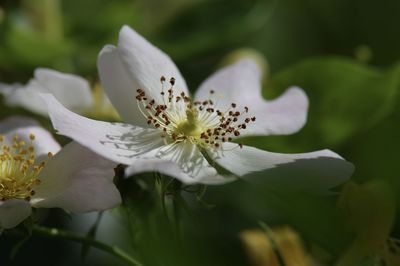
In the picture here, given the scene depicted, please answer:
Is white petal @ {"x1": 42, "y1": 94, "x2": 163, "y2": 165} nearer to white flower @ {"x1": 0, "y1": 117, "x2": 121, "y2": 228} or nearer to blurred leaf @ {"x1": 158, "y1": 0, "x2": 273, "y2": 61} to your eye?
white flower @ {"x1": 0, "y1": 117, "x2": 121, "y2": 228}

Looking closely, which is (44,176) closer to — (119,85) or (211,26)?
(119,85)

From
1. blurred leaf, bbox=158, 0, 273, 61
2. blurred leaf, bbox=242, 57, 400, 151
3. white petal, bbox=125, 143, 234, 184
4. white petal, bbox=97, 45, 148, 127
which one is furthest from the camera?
blurred leaf, bbox=158, 0, 273, 61

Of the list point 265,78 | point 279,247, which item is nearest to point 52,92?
point 279,247

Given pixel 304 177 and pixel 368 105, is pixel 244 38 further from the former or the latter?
pixel 304 177

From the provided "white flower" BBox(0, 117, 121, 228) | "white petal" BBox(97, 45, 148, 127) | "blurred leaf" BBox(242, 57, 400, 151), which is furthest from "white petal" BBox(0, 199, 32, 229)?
"blurred leaf" BBox(242, 57, 400, 151)

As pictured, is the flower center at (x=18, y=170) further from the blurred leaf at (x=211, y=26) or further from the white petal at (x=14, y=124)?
the blurred leaf at (x=211, y=26)

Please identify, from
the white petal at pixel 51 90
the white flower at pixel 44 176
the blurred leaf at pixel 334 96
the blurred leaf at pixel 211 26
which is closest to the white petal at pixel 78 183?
the white flower at pixel 44 176

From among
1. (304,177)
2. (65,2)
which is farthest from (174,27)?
(304,177)
